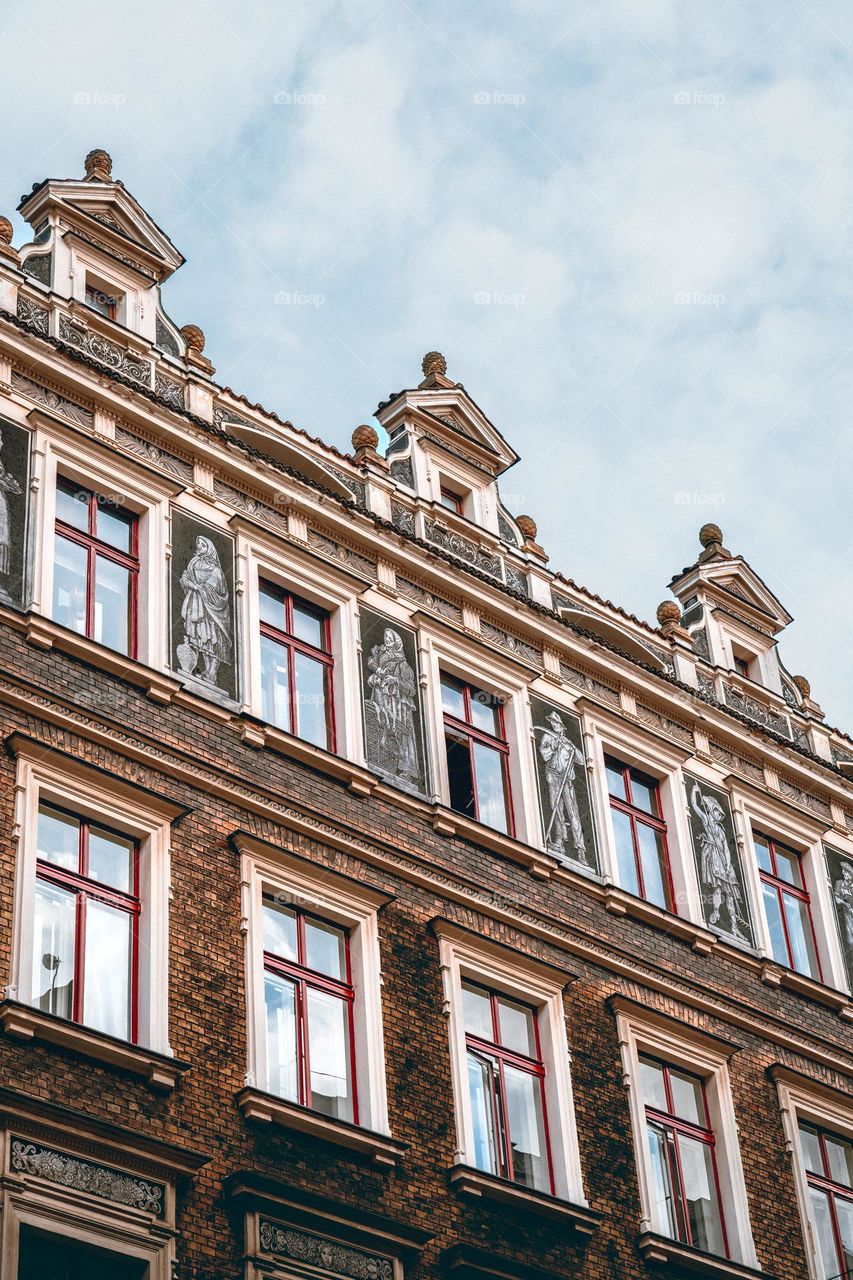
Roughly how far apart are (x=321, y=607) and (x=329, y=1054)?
5.74 m

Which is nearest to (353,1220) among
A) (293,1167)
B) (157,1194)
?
(293,1167)

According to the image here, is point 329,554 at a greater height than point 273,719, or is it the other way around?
point 329,554

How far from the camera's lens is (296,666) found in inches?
888

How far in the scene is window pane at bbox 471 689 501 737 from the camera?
24.3 metres

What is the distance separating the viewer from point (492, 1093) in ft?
68.7

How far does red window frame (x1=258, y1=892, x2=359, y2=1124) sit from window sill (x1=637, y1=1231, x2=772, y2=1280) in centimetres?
364

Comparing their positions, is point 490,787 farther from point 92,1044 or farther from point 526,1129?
point 92,1044

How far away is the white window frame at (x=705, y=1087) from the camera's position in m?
21.8

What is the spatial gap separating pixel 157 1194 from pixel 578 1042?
251 inches

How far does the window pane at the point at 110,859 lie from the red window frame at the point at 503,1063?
421 cm

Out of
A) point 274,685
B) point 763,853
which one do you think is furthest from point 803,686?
point 274,685

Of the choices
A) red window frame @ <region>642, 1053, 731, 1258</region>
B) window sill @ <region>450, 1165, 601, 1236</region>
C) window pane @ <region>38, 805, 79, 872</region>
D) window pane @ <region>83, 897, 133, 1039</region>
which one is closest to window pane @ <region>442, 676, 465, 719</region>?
red window frame @ <region>642, 1053, 731, 1258</region>

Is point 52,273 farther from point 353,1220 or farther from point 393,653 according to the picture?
point 353,1220

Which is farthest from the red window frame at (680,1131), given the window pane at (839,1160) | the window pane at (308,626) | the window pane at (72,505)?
the window pane at (72,505)
